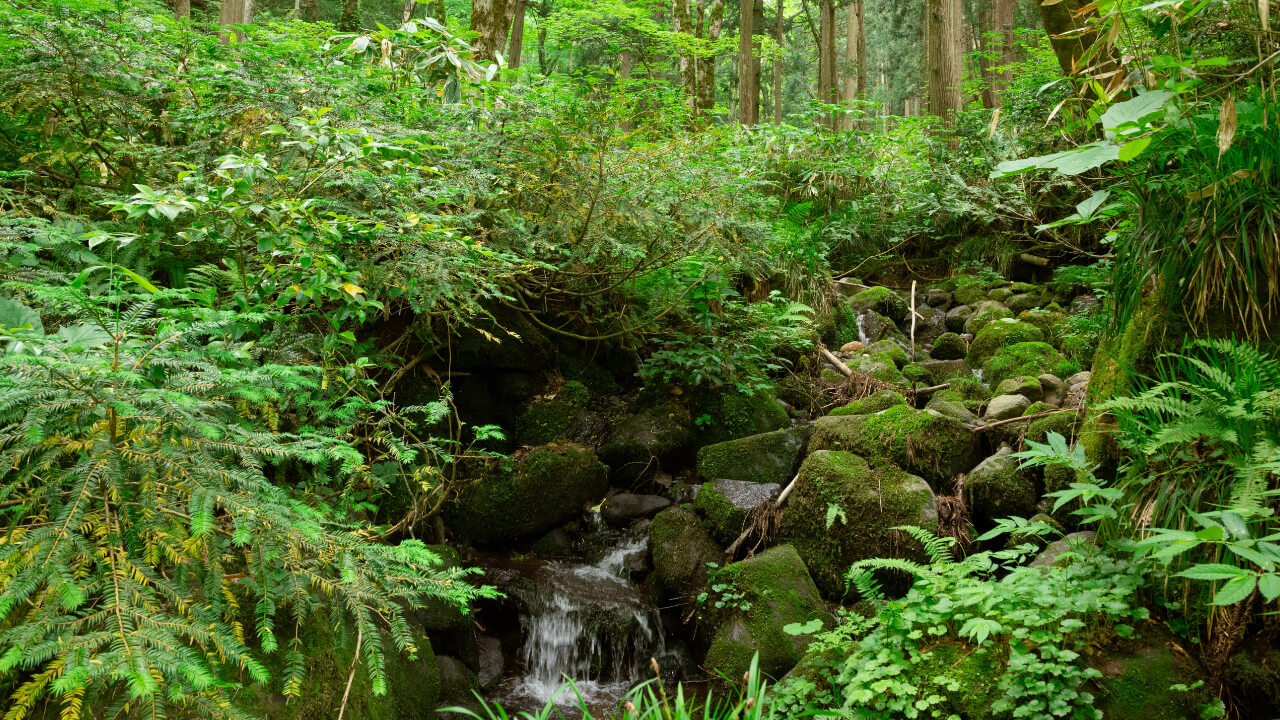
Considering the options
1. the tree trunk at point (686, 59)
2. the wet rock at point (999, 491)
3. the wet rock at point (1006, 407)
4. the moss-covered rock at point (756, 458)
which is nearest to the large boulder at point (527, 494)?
the moss-covered rock at point (756, 458)

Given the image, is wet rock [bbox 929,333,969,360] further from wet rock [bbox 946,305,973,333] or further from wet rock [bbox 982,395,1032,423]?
wet rock [bbox 982,395,1032,423]

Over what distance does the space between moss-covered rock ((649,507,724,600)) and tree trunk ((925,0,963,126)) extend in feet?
34.9

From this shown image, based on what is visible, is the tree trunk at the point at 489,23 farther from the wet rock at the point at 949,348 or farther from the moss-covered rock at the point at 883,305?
the wet rock at the point at 949,348

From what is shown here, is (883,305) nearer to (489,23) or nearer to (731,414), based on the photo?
(731,414)

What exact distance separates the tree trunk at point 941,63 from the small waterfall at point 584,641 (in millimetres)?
11411

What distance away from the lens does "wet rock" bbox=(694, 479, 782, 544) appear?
5363mm

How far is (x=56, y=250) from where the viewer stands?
11.6 feet

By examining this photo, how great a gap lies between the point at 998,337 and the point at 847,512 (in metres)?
4.14

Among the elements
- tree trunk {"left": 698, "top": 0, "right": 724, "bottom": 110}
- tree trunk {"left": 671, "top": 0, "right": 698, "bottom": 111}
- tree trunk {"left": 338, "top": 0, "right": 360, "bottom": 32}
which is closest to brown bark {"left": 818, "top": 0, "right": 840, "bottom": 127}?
tree trunk {"left": 671, "top": 0, "right": 698, "bottom": 111}

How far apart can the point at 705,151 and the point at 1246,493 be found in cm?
617

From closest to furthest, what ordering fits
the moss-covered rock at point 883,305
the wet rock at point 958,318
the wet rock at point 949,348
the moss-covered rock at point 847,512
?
the moss-covered rock at point 847,512
the wet rock at point 949,348
the wet rock at point 958,318
the moss-covered rock at point 883,305

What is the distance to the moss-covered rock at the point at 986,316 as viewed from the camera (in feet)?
27.8

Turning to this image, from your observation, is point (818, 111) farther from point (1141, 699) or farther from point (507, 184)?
point (1141, 699)

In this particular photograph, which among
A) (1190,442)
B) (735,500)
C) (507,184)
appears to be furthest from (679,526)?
(1190,442)
